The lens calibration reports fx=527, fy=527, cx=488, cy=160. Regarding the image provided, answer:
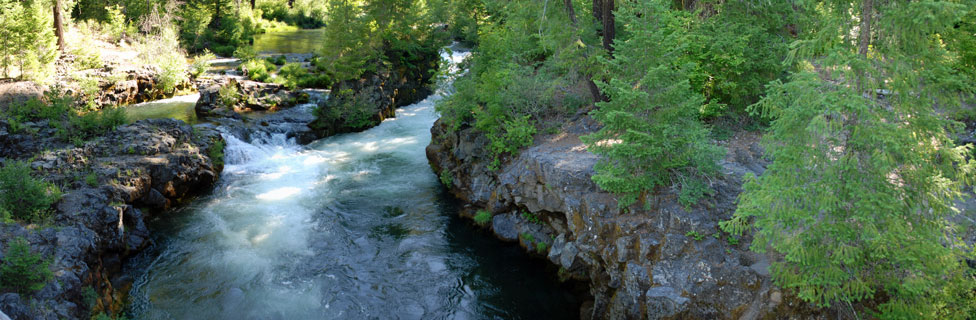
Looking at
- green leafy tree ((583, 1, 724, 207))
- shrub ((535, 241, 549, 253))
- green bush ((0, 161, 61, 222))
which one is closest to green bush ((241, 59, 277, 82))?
green bush ((0, 161, 61, 222))

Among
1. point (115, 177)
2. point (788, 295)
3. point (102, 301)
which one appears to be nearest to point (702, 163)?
point (788, 295)

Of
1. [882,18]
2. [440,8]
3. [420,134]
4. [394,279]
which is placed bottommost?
[394,279]

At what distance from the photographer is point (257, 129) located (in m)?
18.4

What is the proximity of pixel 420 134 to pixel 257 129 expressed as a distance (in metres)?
5.76

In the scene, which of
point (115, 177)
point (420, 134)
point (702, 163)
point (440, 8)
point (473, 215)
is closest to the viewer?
point (702, 163)

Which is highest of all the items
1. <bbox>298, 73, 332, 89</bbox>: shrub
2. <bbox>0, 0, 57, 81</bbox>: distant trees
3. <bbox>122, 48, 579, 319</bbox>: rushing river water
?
<bbox>0, 0, 57, 81</bbox>: distant trees

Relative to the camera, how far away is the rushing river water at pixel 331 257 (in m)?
9.53

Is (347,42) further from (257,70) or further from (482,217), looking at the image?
(482,217)

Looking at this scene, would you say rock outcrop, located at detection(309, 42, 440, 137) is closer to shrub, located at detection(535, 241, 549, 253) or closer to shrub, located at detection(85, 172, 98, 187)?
shrub, located at detection(85, 172, 98, 187)

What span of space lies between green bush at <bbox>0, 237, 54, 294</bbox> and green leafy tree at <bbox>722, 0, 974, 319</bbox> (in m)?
9.69

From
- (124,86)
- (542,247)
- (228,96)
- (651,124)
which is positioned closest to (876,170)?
(651,124)

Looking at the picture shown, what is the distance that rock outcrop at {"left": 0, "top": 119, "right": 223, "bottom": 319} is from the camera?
8.19 meters

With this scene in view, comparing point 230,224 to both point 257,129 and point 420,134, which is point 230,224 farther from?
point 420,134

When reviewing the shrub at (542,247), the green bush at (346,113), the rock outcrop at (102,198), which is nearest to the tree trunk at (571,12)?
the shrub at (542,247)
